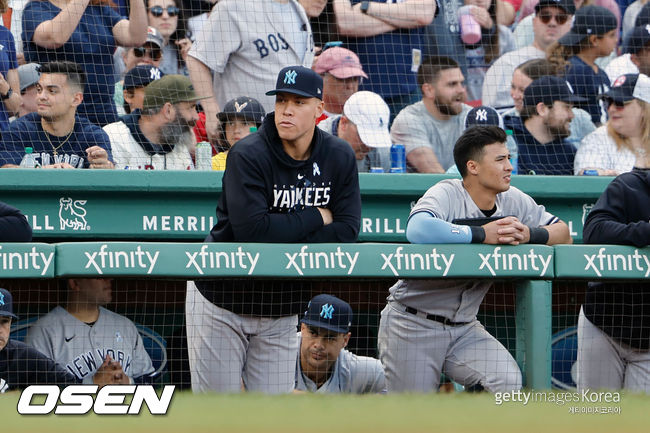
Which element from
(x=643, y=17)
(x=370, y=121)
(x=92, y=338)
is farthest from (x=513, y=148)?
(x=92, y=338)

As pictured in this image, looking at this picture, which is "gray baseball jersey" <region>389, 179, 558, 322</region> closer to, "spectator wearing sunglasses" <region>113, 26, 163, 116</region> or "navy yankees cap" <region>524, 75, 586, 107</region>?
"navy yankees cap" <region>524, 75, 586, 107</region>

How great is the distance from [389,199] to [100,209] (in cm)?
175

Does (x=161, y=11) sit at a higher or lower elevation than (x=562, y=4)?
higher

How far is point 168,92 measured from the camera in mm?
6242

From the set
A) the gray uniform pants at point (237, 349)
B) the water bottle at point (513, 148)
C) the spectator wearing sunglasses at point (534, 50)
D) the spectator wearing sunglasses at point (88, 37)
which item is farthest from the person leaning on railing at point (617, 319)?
the spectator wearing sunglasses at point (88, 37)

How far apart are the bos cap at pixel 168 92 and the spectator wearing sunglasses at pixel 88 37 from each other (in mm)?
274

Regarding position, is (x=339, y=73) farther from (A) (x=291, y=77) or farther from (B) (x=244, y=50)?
(A) (x=291, y=77)

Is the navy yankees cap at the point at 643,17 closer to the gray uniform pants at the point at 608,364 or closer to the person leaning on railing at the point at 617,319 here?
the person leaning on railing at the point at 617,319

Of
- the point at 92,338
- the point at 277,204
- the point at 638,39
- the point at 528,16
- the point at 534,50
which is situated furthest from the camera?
the point at 528,16

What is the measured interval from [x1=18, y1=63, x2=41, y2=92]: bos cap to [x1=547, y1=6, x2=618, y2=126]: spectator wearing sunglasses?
3696 mm

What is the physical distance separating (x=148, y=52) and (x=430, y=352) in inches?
137

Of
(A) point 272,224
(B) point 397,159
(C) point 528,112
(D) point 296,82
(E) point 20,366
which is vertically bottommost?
(E) point 20,366

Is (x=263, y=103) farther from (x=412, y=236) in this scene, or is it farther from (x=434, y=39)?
(x=412, y=236)

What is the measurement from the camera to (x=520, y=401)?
13.4ft
